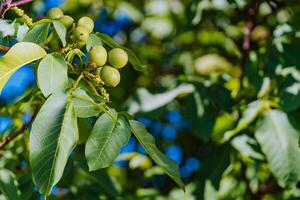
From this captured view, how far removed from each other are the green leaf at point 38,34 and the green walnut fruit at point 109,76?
16 centimetres

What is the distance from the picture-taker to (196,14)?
8.05 feet

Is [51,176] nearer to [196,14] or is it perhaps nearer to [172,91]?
[172,91]

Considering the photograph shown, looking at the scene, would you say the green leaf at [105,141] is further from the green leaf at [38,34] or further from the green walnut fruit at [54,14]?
the green walnut fruit at [54,14]

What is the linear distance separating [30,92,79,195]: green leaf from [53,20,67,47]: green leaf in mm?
182

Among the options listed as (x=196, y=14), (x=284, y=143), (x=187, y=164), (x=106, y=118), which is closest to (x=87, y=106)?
(x=106, y=118)

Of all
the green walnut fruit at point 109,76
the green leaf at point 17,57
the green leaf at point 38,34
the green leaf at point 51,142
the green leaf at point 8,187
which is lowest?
the green leaf at point 8,187

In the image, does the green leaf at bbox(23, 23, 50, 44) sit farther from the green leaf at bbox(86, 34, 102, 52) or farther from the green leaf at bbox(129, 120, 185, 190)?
the green leaf at bbox(129, 120, 185, 190)

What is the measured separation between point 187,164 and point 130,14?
0.96 metres

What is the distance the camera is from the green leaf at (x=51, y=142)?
1203mm

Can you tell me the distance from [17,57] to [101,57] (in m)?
0.20

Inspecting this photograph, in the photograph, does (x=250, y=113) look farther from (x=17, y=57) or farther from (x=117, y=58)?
(x=17, y=57)

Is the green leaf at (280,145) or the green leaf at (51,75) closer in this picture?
the green leaf at (51,75)

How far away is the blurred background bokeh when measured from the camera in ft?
7.43

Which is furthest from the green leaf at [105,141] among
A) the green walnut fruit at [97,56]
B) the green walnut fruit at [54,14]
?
the green walnut fruit at [54,14]
